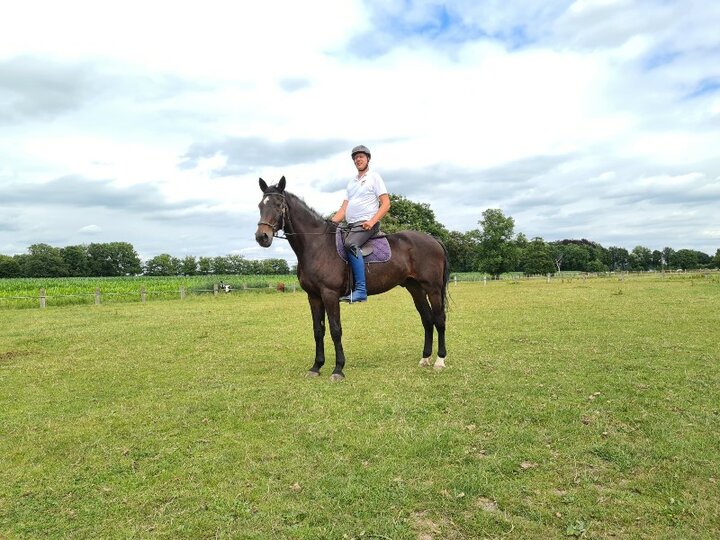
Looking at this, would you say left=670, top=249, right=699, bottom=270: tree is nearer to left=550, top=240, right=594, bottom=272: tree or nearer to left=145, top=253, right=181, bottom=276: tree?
left=550, top=240, right=594, bottom=272: tree

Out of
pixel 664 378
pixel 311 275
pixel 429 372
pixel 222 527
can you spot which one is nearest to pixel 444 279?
pixel 429 372

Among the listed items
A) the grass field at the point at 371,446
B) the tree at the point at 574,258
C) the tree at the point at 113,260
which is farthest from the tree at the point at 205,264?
the tree at the point at 574,258

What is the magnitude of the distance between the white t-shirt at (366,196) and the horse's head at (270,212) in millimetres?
1160

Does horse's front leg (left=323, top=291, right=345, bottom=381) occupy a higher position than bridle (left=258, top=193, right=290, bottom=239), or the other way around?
bridle (left=258, top=193, right=290, bottom=239)

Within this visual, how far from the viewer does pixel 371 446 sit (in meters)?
4.46

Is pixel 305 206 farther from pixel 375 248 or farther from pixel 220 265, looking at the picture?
pixel 220 265

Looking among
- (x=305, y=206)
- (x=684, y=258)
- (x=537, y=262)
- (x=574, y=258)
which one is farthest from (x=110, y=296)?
(x=684, y=258)

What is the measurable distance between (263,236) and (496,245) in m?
94.2

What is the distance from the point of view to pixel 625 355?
335 inches

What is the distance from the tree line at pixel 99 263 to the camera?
8894 centimetres

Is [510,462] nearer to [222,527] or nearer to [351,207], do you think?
[222,527]

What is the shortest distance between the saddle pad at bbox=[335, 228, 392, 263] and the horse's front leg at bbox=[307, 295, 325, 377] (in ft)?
3.04

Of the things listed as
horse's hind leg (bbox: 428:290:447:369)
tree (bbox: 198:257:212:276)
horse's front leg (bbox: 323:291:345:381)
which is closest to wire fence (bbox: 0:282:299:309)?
horse's front leg (bbox: 323:291:345:381)

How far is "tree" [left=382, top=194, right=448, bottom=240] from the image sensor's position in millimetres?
→ 64756
